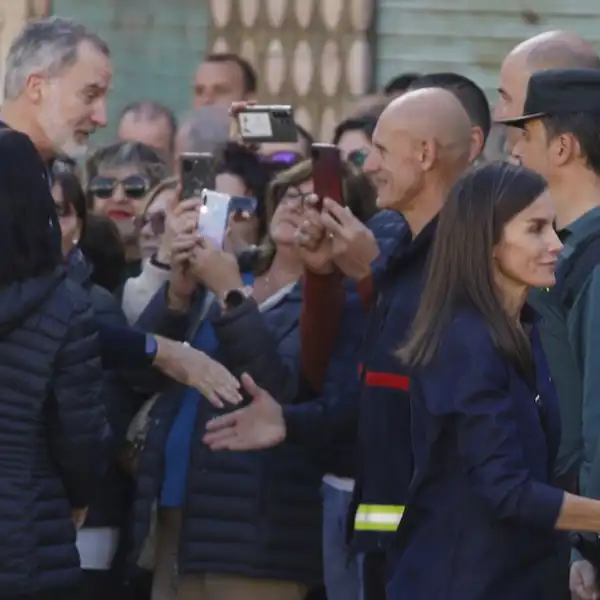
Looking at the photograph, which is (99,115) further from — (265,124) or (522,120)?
(522,120)

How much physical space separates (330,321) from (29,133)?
3.30 ft

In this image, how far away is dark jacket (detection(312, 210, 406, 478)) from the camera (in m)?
5.44

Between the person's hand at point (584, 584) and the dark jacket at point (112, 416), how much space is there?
1736 mm

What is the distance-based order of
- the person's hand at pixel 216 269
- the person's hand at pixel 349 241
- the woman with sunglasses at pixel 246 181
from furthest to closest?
the woman with sunglasses at pixel 246 181 → the person's hand at pixel 216 269 → the person's hand at pixel 349 241

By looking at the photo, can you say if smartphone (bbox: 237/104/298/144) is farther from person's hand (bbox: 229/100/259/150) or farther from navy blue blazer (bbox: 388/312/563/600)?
navy blue blazer (bbox: 388/312/563/600)

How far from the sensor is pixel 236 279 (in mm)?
5469

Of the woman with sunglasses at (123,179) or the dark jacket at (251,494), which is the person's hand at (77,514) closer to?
the dark jacket at (251,494)

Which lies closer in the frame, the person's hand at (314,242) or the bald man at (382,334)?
the bald man at (382,334)

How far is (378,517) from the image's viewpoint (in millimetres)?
4719

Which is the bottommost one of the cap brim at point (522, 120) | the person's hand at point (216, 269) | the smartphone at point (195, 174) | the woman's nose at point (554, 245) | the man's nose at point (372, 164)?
the person's hand at point (216, 269)

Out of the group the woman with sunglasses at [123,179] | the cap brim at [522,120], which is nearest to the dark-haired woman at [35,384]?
the cap brim at [522,120]

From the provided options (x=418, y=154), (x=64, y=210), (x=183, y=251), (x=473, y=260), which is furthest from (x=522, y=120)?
(x=64, y=210)

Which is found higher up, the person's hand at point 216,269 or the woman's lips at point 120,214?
the person's hand at point 216,269

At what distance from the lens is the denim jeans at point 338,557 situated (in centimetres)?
525
